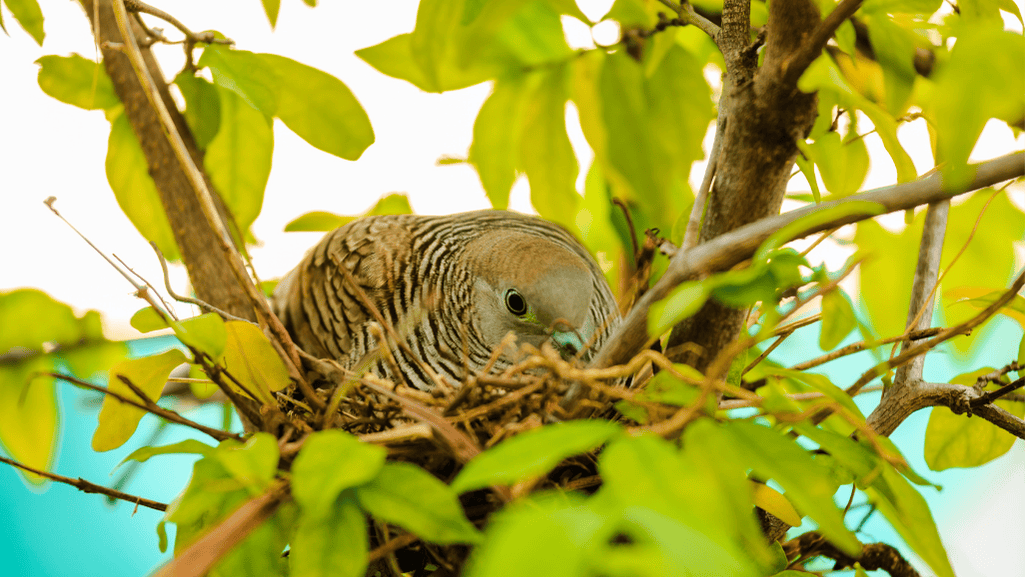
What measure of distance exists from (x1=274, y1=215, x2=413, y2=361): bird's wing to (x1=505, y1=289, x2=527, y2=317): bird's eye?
0.14 meters

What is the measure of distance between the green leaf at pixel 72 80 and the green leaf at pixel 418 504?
567 mm

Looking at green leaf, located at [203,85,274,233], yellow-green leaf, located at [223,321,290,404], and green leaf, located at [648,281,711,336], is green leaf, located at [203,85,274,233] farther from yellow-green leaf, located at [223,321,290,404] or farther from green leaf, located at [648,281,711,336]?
green leaf, located at [648,281,711,336]

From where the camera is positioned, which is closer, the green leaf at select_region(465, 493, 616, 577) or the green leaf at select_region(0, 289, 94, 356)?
the green leaf at select_region(465, 493, 616, 577)

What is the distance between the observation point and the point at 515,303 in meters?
0.82

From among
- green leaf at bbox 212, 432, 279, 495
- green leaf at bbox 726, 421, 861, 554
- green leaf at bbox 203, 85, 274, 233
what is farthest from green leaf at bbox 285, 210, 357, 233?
Result: green leaf at bbox 726, 421, 861, 554

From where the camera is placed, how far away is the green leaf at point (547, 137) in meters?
0.78

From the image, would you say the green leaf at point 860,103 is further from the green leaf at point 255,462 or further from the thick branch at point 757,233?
the green leaf at point 255,462

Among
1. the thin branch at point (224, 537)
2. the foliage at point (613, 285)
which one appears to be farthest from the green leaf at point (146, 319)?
the thin branch at point (224, 537)

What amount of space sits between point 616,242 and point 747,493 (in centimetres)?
62

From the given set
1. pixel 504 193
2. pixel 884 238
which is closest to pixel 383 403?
pixel 504 193

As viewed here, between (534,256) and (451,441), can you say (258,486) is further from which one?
(534,256)

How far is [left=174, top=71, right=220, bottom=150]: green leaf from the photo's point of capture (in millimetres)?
686

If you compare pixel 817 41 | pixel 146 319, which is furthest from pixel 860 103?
pixel 146 319

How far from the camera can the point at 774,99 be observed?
472 millimetres
